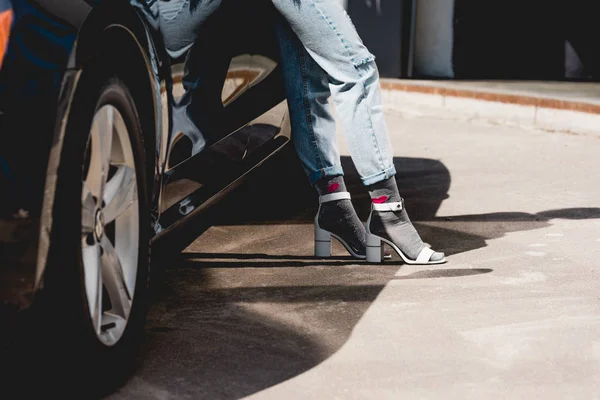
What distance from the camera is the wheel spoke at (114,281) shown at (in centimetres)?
280

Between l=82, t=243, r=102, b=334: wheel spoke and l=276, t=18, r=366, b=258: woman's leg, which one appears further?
l=276, t=18, r=366, b=258: woman's leg

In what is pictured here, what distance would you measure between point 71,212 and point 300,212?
264 centimetres

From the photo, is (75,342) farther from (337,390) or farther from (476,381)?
(476,381)

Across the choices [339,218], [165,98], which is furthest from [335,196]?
[165,98]

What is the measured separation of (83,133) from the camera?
250 centimetres

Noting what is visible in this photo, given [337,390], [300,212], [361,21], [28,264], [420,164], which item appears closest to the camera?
[28,264]

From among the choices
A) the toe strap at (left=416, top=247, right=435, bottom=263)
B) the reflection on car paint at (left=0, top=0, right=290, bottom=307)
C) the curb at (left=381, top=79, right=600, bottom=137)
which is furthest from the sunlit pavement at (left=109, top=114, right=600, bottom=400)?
the curb at (left=381, top=79, right=600, bottom=137)

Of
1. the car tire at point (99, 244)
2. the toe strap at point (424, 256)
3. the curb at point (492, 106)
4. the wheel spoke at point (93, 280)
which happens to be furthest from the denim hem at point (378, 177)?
the curb at point (492, 106)

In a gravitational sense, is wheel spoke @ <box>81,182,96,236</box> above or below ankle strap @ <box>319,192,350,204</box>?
above

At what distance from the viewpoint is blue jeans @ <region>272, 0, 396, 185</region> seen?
377 centimetres

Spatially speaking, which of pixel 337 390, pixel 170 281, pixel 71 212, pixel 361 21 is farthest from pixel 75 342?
pixel 361 21

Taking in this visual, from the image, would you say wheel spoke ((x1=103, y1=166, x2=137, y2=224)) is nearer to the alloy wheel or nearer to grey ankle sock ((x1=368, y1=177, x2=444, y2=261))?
the alloy wheel

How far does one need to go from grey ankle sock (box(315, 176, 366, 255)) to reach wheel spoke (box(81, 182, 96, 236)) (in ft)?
5.03

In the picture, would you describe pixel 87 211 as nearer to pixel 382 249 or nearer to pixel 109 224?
pixel 109 224
